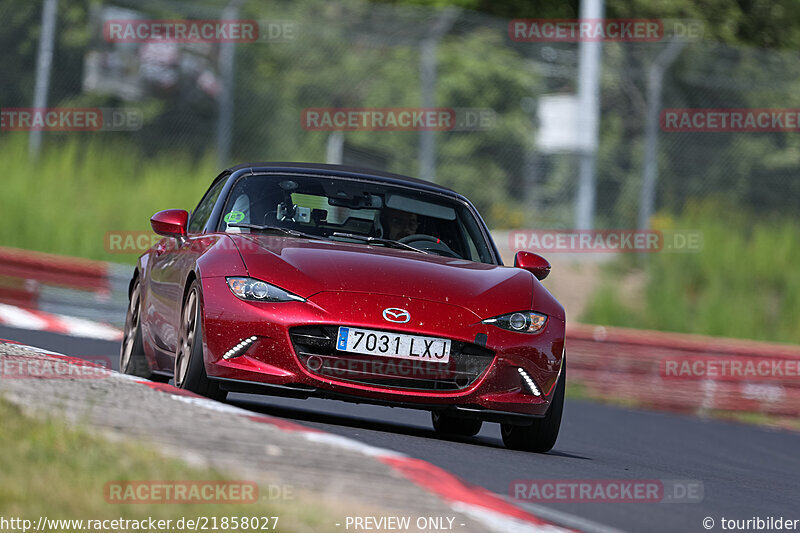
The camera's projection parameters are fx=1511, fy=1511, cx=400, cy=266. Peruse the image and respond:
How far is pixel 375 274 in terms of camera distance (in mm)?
7535

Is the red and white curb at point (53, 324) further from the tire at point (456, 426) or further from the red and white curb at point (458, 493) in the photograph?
the red and white curb at point (458, 493)

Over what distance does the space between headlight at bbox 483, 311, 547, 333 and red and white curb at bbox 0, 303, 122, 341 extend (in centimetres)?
874

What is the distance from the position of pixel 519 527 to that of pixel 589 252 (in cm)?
1760

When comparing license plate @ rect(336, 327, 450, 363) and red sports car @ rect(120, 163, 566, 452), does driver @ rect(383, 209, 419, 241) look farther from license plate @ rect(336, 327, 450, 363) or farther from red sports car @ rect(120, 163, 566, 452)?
license plate @ rect(336, 327, 450, 363)

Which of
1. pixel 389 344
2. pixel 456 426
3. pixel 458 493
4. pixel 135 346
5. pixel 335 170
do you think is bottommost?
pixel 456 426

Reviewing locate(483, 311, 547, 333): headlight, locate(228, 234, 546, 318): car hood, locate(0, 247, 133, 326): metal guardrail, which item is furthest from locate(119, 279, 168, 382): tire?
locate(0, 247, 133, 326): metal guardrail

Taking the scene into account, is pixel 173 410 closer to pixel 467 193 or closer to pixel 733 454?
pixel 733 454

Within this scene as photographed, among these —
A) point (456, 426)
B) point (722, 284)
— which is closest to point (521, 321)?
point (456, 426)

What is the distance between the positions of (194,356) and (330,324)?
74cm

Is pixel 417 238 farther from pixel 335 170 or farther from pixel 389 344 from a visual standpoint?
pixel 389 344

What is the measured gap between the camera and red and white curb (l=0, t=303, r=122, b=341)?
15.6 metres

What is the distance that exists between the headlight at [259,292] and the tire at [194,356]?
245mm

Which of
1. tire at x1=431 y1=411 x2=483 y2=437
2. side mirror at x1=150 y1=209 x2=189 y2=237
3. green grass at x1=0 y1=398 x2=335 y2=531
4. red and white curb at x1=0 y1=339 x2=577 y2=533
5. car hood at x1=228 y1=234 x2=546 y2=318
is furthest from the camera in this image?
tire at x1=431 y1=411 x2=483 y2=437

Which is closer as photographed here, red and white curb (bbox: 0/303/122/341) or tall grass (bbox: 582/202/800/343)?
red and white curb (bbox: 0/303/122/341)
